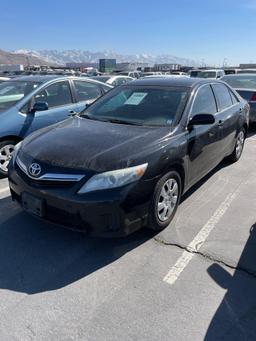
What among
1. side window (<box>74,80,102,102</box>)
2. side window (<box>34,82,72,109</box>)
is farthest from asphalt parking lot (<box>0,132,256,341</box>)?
side window (<box>74,80,102,102</box>)

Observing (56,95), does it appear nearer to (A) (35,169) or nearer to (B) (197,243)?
(A) (35,169)

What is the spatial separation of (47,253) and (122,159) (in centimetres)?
119

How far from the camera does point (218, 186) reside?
16.2ft

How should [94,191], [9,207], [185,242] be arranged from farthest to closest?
[9,207], [185,242], [94,191]

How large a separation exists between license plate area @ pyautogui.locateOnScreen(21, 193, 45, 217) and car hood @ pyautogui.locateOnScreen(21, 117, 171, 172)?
0.37 metres

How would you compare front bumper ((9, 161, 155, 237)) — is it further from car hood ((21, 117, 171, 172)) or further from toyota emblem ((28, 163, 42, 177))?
car hood ((21, 117, 171, 172))

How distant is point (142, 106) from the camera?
163 inches

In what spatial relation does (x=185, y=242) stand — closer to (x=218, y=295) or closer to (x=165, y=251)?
(x=165, y=251)

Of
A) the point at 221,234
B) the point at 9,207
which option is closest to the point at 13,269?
the point at 9,207

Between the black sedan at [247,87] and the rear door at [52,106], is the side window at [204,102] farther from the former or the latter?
the black sedan at [247,87]

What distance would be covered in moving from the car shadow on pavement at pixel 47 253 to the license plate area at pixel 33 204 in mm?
392

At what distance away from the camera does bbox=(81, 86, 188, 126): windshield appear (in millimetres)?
3900

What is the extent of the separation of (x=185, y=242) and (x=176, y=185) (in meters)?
0.63

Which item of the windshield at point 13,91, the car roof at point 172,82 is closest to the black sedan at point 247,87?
the car roof at point 172,82
